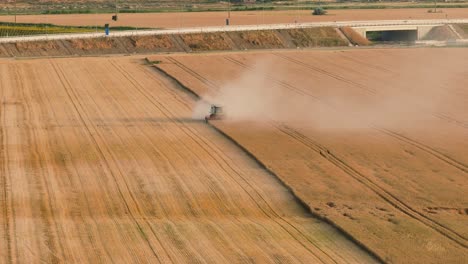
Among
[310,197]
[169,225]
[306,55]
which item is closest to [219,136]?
→ [310,197]

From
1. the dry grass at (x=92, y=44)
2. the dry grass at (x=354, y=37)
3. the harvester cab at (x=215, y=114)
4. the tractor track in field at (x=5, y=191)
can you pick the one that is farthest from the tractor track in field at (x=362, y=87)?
the tractor track in field at (x=5, y=191)

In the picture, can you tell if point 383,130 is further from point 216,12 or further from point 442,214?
point 216,12

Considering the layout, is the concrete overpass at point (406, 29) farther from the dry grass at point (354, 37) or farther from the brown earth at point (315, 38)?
the brown earth at point (315, 38)

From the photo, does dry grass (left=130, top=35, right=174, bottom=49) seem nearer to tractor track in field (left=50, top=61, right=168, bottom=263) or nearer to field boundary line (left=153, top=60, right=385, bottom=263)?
tractor track in field (left=50, top=61, right=168, bottom=263)

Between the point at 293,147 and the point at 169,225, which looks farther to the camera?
the point at 293,147

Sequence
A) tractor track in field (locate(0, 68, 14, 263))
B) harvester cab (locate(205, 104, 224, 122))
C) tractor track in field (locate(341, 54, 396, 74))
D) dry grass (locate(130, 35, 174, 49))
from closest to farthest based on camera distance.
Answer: tractor track in field (locate(0, 68, 14, 263)) < harvester cab (locate(205, 104, 224, 122)) < tractor track in field (locate(341, 54, 396, 74)) < dry grass (locate(130, 35, 174, 49))

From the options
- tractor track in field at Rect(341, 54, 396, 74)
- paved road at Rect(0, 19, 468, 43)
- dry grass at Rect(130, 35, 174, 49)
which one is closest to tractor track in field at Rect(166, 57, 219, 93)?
dry grass at Rect(130, 35, 174, 49)

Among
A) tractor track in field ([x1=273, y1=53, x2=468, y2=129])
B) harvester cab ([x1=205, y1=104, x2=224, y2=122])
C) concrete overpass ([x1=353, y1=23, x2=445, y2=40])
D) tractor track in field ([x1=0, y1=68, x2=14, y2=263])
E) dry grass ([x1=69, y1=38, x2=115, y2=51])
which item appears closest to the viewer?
tractor track in field ([x1=0, y1=68, x2=14, y2=263])
